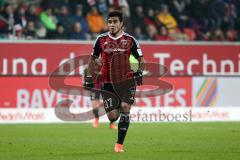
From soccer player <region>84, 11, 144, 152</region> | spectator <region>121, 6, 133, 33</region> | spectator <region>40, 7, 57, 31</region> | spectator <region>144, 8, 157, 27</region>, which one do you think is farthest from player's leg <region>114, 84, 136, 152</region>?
spectator <region>144, 8, 157, 27</region>

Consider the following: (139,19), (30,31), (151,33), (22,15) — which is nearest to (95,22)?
(139,19)

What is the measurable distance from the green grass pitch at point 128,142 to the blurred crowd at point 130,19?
15.8 feet

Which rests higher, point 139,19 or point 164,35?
point 139,19

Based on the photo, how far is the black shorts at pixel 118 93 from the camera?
43.2 ft

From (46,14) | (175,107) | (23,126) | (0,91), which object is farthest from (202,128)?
(46,14)

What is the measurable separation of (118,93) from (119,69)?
54 centimetres

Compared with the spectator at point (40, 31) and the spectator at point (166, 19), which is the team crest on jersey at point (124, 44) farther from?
the spectator at point (166, 19)

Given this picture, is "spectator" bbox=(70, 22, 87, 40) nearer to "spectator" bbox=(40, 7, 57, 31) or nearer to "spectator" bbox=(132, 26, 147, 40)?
"spectator" bbox=(40, 7, 57, 31)

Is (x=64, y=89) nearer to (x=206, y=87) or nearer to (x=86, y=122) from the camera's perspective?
(x=86, y=122)

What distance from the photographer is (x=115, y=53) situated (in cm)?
1329

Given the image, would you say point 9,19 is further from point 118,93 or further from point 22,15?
point 118,93

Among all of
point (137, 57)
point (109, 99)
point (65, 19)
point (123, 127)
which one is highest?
point (137, 57)

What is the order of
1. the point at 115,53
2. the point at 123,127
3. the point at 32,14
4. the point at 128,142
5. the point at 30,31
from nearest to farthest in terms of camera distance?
the point at 123,127
the point at 115,53
the point at 128,142
the point at 30,31
the point at 32,14

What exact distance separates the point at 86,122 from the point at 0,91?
280 centimetres
